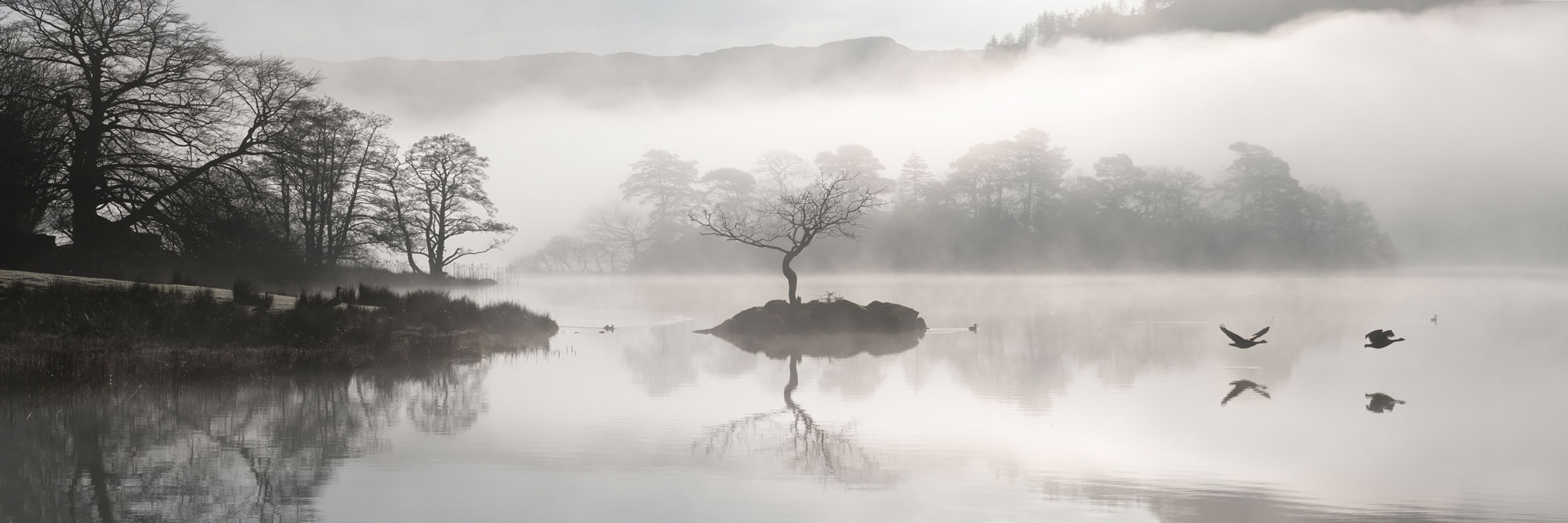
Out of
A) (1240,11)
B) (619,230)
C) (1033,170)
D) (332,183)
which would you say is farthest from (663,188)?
(1240,11)

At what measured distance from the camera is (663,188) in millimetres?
100938

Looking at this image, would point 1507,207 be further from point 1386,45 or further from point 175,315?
point 175,315

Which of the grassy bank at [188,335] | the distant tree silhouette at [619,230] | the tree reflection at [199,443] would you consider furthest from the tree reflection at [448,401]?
the distant tree silhouette at [619,230]

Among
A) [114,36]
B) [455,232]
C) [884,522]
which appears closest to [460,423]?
[884,522]

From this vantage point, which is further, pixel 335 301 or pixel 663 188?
pixel 663 188

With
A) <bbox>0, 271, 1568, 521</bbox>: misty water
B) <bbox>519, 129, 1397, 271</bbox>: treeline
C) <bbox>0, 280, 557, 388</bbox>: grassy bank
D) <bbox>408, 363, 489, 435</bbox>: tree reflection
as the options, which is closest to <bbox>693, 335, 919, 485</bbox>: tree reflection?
<bbox>0, 271, 1568, 521</bbox>: misty water

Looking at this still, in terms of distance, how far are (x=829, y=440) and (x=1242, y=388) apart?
998 cm

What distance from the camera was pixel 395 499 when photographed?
9.59 m

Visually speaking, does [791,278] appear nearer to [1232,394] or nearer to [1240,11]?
[1232,394]

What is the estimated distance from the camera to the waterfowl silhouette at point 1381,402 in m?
17.1

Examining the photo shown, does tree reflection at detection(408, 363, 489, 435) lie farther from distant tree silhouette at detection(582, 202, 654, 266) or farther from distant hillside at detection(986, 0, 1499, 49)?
distant hillside at detection(986, 0, 1499, 49)

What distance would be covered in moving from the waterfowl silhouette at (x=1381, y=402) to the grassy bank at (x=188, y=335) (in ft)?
62.7

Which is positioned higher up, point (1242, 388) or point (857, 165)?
point (857, 165)

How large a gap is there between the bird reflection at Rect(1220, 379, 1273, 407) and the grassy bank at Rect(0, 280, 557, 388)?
55.4 feet
